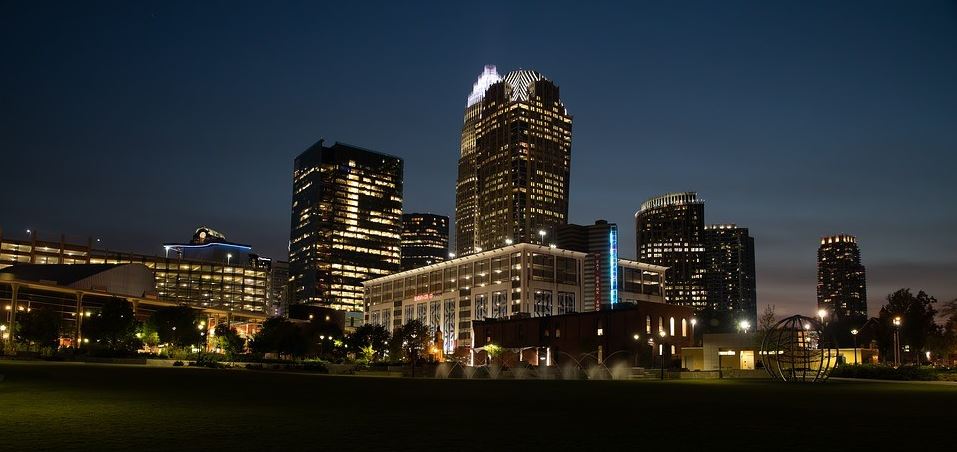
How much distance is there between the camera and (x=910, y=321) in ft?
342

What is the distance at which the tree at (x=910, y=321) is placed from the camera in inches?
4082

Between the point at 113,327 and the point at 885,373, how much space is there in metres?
97.5

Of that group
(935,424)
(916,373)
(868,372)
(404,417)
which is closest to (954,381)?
(916,373)

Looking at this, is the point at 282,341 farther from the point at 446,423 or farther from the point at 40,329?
the point at 446,423

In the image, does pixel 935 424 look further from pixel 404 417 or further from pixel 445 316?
pixel 445 316

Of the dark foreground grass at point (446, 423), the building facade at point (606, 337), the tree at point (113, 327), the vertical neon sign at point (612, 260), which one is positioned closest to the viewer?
the dark foreground grass at point (446, 423)

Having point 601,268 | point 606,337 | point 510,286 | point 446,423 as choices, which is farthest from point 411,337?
point 446,423

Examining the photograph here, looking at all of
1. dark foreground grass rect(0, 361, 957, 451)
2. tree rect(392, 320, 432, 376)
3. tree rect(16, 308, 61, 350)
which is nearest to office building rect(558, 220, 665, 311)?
tree rect(392, 320, 432, 376)

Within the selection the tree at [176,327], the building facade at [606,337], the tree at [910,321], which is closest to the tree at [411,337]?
the building facade at [606,337]

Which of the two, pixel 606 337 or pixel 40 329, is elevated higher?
pixel 40 329

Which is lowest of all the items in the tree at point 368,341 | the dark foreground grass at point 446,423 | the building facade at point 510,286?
the tree at point 368,341

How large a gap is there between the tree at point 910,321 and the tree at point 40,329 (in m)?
120

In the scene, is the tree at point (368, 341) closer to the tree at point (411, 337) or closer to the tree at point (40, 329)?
the tree at point (411, 337)

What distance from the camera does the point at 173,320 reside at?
365 feet
